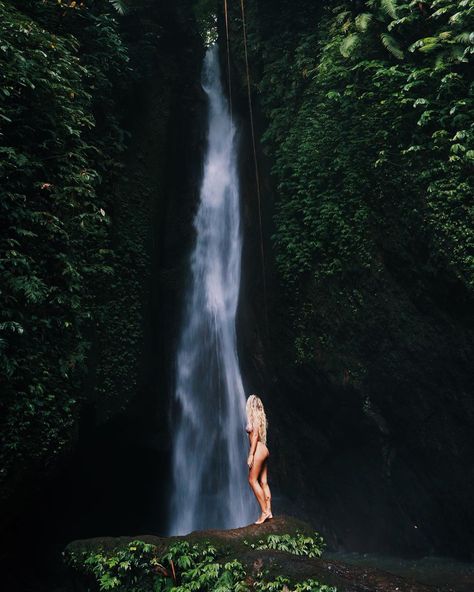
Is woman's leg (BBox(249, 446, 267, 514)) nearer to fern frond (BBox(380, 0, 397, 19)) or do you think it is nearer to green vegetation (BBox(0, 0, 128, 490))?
green vegetation (BBox(0, 0, 128, 490))

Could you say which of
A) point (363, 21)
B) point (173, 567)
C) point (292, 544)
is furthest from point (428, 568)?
point (363, 21)

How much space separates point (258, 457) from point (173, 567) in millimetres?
2181

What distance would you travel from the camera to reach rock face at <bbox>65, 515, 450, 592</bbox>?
5219 mm

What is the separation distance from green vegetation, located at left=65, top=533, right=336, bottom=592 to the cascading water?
566 cm

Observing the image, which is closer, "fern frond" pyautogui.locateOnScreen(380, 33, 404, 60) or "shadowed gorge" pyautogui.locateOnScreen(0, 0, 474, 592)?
"shadowed gorge" pyautogui.locateOnScreen(0, 0, 474, 592)

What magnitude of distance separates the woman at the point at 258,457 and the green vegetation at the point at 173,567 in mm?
908

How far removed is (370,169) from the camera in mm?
10508

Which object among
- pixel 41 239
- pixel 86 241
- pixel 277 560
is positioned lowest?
pixel 277 560

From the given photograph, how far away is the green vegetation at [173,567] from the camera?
573cm

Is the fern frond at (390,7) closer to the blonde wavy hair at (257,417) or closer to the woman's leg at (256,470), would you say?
the blonde wavy hair at (257,417)

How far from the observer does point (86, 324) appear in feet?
34.7

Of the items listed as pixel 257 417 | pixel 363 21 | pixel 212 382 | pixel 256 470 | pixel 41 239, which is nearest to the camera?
pixel 256 470

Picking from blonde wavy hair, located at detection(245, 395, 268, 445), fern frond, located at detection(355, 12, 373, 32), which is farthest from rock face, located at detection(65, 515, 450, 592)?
fern frond, located at detection(355, 12, 373, 32)

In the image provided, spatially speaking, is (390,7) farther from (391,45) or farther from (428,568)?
(428,568)
